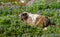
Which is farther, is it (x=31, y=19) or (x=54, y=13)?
(x=54, y=13)

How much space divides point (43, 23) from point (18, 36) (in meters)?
1.75

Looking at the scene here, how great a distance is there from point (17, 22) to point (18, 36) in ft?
6.18

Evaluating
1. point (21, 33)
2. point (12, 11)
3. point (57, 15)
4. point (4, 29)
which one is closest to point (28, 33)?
point (21, 33)

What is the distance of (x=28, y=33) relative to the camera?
1085cm

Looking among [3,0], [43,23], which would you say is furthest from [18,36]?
[3,0]

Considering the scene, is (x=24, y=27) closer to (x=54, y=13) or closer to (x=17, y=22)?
(x=17, y=22)

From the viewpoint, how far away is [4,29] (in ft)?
38.1

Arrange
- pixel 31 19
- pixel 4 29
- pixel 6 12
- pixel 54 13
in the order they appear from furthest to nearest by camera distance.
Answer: pixel 6 12 → pixel 54 13 → pixel 31 19 → pixel 4 29

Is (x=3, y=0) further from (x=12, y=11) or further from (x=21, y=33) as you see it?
(x=21, y=33)

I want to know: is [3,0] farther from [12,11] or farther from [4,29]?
[4,29]

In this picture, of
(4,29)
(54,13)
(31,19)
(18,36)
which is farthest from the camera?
(54,13)

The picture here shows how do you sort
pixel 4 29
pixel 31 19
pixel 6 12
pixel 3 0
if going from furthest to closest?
pixel 3 0
pixel 6 12
pixel 31 19
pixel 4 29

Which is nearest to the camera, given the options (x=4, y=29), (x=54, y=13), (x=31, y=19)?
(x=4, y=29)

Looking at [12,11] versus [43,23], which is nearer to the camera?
[43,23]
